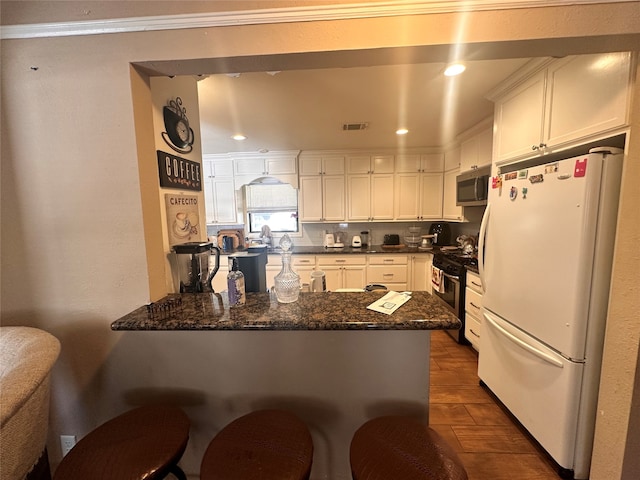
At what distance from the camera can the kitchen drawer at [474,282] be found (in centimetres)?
236

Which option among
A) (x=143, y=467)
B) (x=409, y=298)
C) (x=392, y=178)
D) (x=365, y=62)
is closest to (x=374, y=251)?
(x=392, y=178)

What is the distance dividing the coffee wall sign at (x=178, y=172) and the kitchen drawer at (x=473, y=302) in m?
2.52

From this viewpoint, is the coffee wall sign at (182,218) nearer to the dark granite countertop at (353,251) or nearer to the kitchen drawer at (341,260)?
the dark granite countertop at (353,251)

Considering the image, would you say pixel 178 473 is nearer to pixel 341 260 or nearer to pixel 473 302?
pixel 473 302

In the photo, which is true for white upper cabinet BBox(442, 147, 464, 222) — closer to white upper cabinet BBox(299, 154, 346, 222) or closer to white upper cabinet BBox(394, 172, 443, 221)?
white upper cabinet BBox(394, 172, 443, 221)

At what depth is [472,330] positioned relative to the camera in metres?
2.53

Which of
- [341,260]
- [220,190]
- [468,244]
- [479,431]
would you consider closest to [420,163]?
[468,244]

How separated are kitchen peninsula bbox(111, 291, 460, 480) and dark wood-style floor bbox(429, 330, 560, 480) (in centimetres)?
91

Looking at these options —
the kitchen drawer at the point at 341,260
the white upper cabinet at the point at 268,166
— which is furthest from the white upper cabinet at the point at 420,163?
the white upper cabinet at the point at 268,166

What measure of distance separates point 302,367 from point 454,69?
2.01 m

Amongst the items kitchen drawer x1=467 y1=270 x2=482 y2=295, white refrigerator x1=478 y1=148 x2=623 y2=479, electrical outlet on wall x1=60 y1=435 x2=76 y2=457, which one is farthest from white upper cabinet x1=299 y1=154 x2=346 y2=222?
electrical outlet on wall x1=60 y1=435 x2=76 y2=457

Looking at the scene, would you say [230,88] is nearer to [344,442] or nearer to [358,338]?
[358,338]

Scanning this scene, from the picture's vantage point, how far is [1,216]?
111 cm

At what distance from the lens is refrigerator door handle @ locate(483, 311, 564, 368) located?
1386mm
